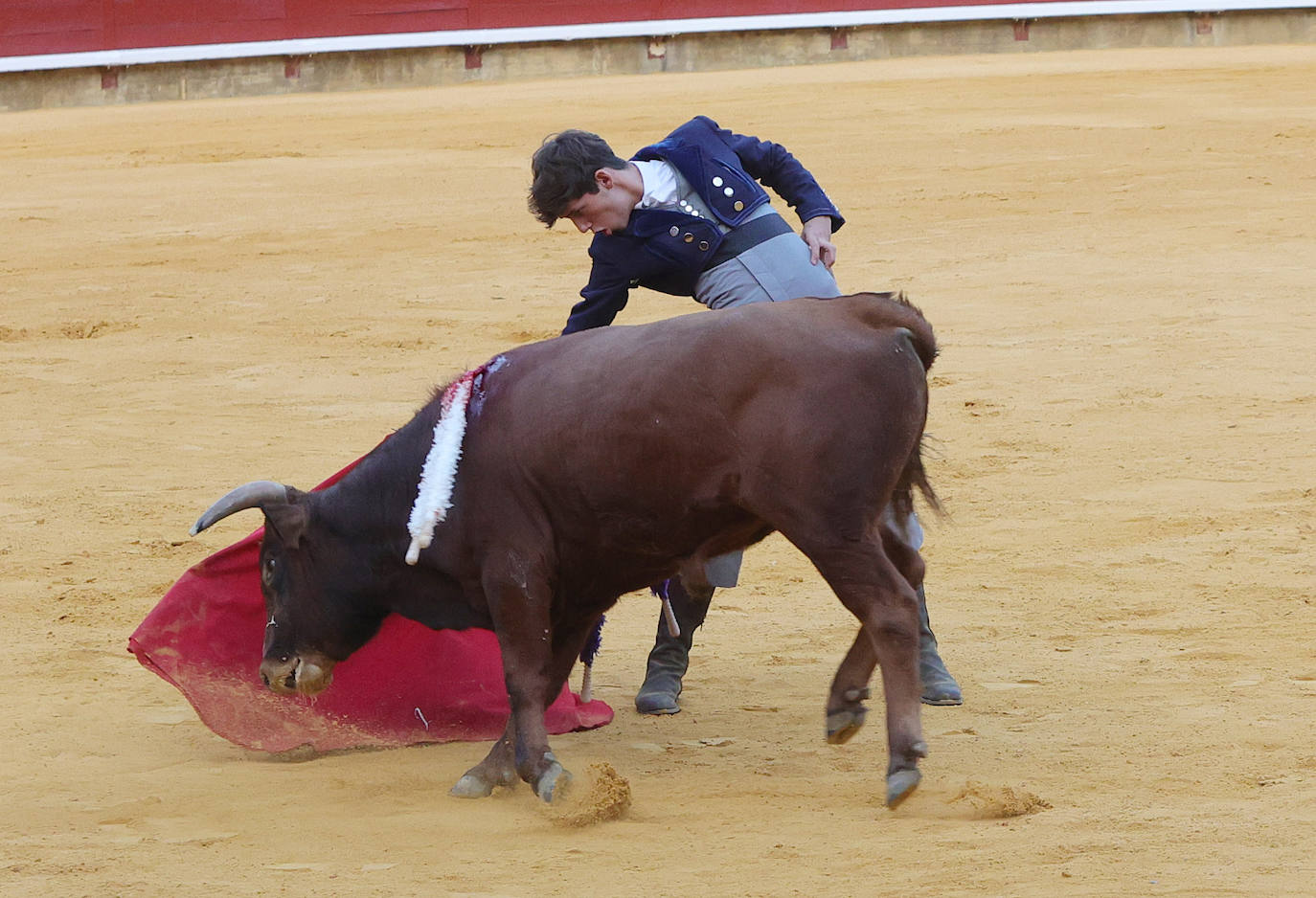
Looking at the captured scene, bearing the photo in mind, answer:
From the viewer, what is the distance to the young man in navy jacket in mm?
3568

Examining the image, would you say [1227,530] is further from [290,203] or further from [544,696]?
[290,203]

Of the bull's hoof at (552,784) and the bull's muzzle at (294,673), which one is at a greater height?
the bull's muzzle at (294,673)

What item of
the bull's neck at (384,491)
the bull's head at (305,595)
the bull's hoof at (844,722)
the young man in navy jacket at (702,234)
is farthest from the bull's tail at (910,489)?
the bull's head at (305,595)

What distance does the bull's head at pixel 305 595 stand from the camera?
3389 millimetres

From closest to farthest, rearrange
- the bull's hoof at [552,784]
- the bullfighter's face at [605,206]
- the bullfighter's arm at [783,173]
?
the bull's hoof at [552,784] → the bullfighter's face at [605,206] → the bullfighter's arm at [783,173]

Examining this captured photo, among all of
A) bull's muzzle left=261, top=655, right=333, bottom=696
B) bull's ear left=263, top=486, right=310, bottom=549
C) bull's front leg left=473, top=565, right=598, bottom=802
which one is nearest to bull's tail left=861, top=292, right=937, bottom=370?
bull's front leg left=473, top=565, right=598, bottom=802

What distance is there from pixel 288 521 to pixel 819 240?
119 cm

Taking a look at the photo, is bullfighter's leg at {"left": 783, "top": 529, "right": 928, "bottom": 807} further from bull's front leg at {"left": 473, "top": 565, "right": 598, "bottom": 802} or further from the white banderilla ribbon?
the white banderilla ribbon

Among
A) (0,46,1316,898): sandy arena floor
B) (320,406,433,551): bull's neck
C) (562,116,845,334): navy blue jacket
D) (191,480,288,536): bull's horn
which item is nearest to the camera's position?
(0,46,1316,898): sandy arena floor

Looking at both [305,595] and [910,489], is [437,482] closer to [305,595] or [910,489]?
[305,595]

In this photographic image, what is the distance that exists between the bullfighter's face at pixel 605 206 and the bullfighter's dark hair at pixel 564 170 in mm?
14

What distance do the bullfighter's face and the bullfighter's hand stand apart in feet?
1.23

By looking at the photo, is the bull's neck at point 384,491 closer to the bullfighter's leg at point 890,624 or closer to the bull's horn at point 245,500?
the bull's horn at point 245,500

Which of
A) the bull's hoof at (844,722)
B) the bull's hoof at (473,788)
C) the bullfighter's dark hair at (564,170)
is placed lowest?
the bull's hoof at (473,788)
